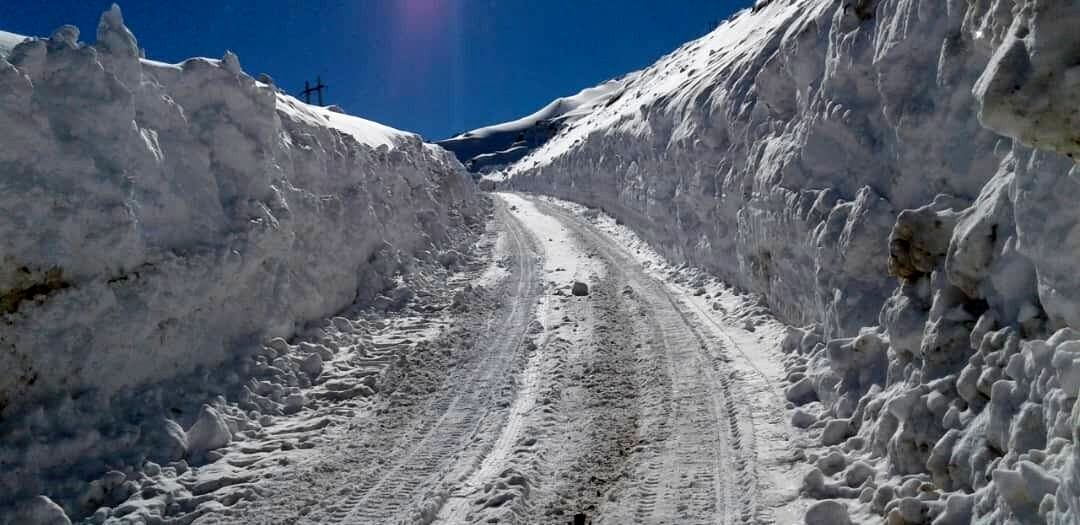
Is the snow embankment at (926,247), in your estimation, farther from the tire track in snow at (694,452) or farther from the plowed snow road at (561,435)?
the plowed snow road at (561,435)

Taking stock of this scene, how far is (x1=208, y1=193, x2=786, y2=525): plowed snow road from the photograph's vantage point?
6.18m

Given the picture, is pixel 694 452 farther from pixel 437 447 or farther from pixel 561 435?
pixel 437 447

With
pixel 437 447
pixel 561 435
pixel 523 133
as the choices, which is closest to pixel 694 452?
pixel 561 435

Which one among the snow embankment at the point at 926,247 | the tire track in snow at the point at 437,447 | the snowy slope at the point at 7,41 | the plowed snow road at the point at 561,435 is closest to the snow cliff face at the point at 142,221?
the snowy slope at the point at 7,41

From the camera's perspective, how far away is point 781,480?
246 inches

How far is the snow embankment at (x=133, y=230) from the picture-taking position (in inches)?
273

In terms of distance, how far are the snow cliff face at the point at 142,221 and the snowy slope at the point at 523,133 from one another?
71.1m

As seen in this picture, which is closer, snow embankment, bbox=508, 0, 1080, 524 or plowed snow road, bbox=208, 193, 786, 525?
snow embankment, bbox=508, 0, 1080, 524

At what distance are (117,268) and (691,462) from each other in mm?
6687

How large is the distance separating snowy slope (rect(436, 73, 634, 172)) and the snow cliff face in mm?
71119

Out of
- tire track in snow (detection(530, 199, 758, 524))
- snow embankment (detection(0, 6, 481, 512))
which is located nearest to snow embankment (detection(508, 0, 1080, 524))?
tire track in snow (detection(530, 199, 758, 524))

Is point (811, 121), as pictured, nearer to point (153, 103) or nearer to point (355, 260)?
point (355, 260)

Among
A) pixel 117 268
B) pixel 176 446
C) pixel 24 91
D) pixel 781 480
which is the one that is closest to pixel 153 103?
pixel 24 91

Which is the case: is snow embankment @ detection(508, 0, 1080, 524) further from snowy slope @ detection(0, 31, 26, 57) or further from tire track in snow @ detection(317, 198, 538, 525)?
snowy slope @ detection(0, 31, 26, 57)
